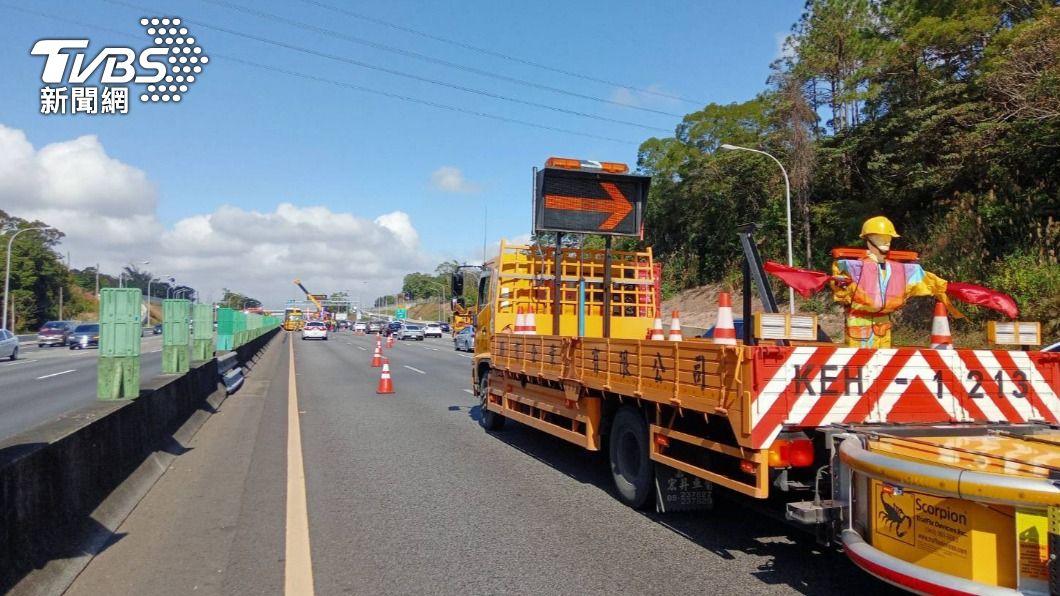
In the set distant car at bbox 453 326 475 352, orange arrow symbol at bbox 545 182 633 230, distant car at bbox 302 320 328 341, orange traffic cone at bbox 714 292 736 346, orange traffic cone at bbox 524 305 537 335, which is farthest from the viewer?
distant car at bbox 302 320 328 341

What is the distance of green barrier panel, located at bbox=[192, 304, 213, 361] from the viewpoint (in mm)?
14672

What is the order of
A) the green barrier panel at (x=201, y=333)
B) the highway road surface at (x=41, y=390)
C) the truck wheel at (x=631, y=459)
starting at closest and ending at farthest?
the truck wheel at (x=631, y=459) < the highway road surface at (x=41, y=390) < the green barrier panel at (x=201, y=333)

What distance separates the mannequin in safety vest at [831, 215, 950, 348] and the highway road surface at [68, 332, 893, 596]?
166 cm

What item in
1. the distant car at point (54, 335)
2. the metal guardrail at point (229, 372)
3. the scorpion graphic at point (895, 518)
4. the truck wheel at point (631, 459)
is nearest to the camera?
the scorpion graphic at point (895, 518)

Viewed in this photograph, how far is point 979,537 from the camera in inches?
131

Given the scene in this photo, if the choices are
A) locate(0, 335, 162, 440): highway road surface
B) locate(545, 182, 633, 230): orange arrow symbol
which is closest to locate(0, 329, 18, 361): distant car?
locate(0, 335, 162, 440): highway road surface

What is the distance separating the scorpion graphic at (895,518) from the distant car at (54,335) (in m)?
48.4

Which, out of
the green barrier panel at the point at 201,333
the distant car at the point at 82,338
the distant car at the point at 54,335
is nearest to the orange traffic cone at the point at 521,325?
the green barrier panel at the point at 201,333

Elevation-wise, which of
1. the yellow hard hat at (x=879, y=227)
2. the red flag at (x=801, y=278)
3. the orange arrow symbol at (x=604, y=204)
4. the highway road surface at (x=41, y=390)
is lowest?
the highway road surface at (x=41, y=390)

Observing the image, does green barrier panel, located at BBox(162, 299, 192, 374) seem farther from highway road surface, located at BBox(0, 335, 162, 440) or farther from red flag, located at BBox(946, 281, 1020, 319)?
red flag, located at BBox(946, 281, 1020, 319)

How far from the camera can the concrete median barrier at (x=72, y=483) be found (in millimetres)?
4273

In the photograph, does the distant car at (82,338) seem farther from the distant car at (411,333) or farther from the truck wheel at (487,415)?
the truck wheel at (487,415)

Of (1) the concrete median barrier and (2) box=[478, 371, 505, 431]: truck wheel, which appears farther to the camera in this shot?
(2) box=[478, 371, 505, 431]: truck wheel

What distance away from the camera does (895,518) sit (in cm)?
376
